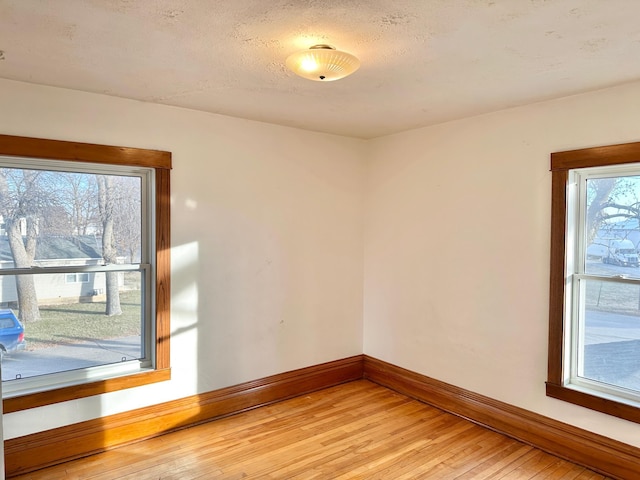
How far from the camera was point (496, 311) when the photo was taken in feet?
11.0

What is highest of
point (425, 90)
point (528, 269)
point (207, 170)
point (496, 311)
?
point (425, 90)

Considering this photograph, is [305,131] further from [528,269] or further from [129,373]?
[129,373]

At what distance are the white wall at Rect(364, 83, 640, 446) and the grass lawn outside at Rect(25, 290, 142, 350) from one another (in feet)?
7.41

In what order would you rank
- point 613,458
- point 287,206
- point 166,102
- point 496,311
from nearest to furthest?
1. point 613,458
2. point 166,102
3. point 496,311
4. point 287,206

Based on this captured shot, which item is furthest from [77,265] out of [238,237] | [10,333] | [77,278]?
[238,237]

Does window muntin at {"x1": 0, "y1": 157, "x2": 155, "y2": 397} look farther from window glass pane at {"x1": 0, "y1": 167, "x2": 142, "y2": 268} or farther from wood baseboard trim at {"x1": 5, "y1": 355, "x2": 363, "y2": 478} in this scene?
wood baseboard trim at {"x1": 5, "y1": 355, "x2": 363, "y2": 478}

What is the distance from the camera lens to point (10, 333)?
281 centimetres

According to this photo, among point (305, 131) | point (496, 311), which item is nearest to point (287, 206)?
point (305, 131)

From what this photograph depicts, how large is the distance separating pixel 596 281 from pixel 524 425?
3.78 feet

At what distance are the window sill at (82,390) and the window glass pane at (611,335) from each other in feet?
9.88

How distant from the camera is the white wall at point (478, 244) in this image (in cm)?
296

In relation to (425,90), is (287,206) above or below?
below

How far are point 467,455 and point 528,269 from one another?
137cm

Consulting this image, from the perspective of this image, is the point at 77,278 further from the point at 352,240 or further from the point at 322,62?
the point at 352,240
